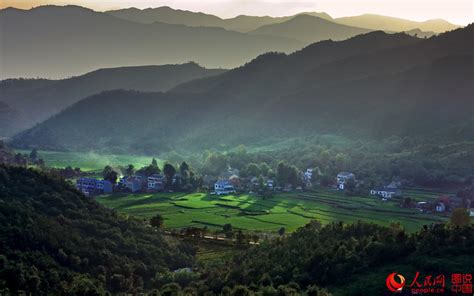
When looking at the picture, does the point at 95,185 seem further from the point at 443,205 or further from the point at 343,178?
the point at 443,205

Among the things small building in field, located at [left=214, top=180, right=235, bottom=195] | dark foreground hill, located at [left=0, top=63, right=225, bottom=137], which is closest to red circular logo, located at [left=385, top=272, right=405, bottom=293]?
small building in field, located at [left=214, top=180, right=235, bottom=195]

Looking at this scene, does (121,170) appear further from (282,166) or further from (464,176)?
(464,176)

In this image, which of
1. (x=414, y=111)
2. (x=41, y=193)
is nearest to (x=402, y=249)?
(x=41, y=193)

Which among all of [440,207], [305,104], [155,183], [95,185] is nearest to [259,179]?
[155,183]

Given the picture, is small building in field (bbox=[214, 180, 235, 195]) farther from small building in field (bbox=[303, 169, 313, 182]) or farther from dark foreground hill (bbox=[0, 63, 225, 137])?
dark foreground hill (bbox=[0, 63, 225, 137])

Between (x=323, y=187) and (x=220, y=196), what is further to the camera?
(x=323, y=187)

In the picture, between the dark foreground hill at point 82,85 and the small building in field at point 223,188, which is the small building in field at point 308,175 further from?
the dark foreground hill at point 82,85
